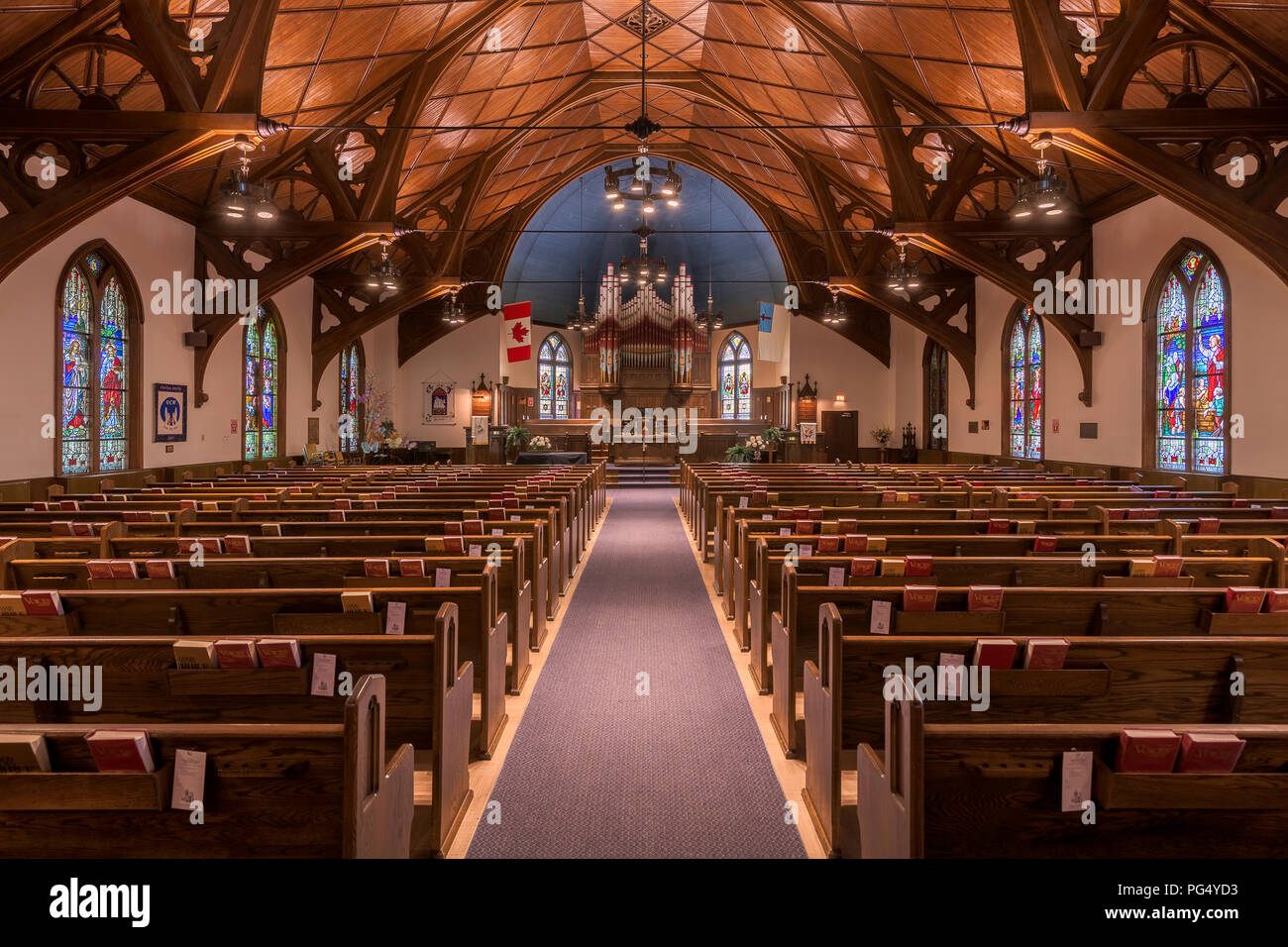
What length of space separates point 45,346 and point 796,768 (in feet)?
33.3

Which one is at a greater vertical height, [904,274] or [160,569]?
[904,274]

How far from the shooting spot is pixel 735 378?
1008 inches

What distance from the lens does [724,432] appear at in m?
23.5

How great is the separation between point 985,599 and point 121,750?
2921mm

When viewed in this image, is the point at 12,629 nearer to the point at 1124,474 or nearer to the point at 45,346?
the point at 45,346

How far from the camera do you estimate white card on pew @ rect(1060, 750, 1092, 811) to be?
5.90 ft

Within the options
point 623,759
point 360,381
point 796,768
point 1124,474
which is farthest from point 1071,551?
point 360,381

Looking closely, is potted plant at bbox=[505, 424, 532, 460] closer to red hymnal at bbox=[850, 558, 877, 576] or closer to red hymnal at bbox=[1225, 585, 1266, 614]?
red hymnal at bbox=[850, 558, 877, 576]

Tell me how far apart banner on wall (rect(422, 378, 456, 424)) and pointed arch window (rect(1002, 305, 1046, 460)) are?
13672 millimetres

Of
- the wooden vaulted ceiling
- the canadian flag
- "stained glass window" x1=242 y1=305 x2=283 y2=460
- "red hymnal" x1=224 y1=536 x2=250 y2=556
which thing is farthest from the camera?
the canadian flag

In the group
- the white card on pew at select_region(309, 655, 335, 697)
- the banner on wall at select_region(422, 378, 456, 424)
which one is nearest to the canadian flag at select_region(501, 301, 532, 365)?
the banner on wall at select_region(422, 378, 456, 424)

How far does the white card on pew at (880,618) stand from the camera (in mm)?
3236

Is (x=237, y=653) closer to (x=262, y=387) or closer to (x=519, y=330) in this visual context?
(x=262, y=387)

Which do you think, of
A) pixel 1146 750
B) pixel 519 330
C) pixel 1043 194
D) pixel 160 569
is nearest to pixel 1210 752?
pixel 1146 750
